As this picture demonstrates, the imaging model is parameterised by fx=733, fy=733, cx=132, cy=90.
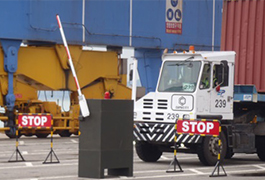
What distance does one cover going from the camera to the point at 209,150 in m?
16.3

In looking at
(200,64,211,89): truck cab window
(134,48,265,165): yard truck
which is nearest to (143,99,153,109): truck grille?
(134,48,265,165): yard truck

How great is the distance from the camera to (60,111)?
27.2 metres

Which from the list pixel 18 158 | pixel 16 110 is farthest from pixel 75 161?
pixel 16 110

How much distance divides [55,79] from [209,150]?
1225cm

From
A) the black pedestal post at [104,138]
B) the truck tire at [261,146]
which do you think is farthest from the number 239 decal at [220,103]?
the black pedestal post at [104,138]

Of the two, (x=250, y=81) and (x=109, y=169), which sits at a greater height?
(x=250, y=81)

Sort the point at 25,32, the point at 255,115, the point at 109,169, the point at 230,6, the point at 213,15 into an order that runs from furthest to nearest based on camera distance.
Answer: the point at 213,15
the point at 25,32
the point at 230,6
the point at 255,115
the point at 109,169

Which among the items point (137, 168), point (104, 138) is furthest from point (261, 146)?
point (104, 138)

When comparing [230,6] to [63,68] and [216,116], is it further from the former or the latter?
[63,68]

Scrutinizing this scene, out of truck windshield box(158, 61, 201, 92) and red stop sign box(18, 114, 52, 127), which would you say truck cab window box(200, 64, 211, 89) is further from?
red stop sign box(18, 114, 52, 127)

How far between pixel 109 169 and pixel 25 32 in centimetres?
1337

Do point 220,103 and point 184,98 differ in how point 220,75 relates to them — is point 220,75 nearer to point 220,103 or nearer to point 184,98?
point 220,103

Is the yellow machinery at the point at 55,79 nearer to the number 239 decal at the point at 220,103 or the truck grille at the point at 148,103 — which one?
the truck grille at the point at 148,103

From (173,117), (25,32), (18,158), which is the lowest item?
(18,158)
